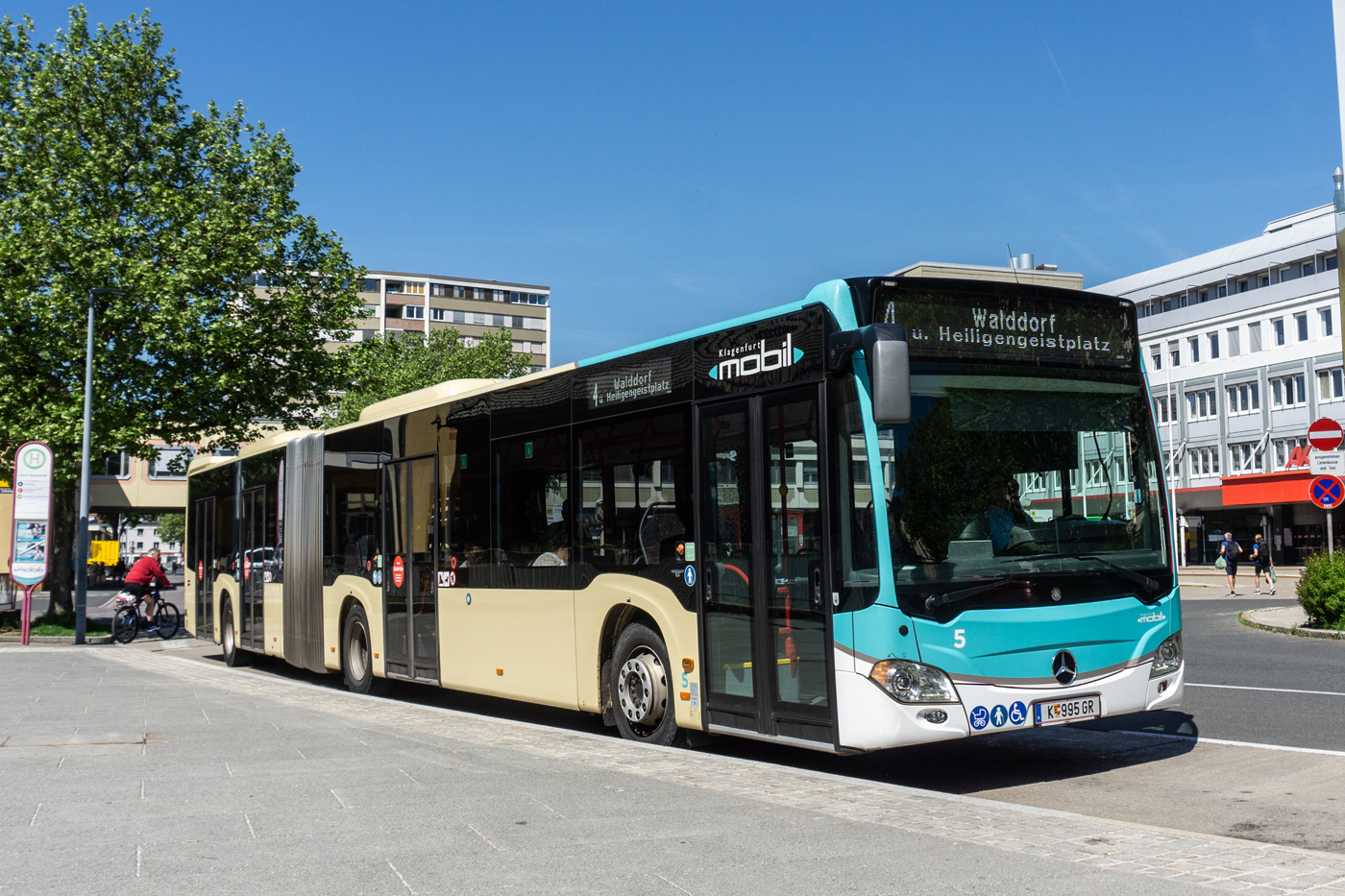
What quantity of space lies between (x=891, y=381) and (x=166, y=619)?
85.1 feet

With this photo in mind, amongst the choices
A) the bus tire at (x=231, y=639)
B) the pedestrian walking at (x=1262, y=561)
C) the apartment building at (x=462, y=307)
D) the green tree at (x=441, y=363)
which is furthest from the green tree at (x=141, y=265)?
the apartment building at (x=462, y=307)

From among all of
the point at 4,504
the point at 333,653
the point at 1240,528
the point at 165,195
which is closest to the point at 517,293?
the point at 4,504

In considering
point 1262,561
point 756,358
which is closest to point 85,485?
point 756,358

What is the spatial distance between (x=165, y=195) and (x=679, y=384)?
22708 mm

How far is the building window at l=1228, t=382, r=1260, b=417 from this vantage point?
6284 cm

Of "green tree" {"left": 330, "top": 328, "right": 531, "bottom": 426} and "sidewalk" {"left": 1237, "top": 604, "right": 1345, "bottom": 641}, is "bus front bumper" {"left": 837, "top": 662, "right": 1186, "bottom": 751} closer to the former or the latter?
"sidewalk" {"left": 1237, "top": 604, "right": 1345, "bottom": 641}

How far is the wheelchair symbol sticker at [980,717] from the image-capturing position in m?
7.64

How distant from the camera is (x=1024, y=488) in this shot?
26.3 feet

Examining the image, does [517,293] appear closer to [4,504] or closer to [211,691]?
[4,504]

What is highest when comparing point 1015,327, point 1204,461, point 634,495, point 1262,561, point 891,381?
point 1204,461

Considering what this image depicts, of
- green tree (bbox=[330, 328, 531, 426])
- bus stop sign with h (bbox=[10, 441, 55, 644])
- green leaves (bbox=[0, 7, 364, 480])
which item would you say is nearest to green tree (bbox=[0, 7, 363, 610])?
green leaves (bbox=[0, 7, 364, 480])

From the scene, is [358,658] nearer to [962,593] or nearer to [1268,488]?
[962,593]

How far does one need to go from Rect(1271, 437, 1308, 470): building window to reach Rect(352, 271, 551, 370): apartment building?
2802 inches

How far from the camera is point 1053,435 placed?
27.1ft
